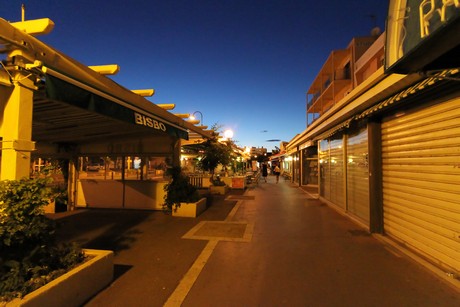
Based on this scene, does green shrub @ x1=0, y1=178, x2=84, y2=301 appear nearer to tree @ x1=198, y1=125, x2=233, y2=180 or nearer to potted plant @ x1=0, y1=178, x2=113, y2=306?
potted plant @ x1=0, y1=178, x2=113, y2=306

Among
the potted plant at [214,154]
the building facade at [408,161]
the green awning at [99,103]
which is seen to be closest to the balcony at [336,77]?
the potted plant at [214,154]

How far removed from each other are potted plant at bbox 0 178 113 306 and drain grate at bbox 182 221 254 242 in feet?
10.6

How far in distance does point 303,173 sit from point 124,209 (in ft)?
46.8

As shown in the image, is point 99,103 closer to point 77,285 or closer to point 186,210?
point 77,285

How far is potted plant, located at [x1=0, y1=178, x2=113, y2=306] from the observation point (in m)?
2.71

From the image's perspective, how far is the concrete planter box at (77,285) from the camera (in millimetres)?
2676

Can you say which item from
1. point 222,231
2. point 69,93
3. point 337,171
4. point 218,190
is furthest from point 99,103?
point 218,190

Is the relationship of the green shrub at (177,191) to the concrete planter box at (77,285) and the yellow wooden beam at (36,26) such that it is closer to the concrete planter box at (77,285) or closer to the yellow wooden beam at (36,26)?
the concrete planter box at (77,285)

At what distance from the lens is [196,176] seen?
56.2ft

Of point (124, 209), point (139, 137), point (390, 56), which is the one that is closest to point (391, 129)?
point (390, 56)

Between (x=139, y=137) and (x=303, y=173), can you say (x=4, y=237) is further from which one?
(x=303, y=173)

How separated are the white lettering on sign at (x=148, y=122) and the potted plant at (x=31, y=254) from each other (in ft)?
8.63

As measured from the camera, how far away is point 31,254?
301 cm

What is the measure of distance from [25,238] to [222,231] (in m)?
4.54
